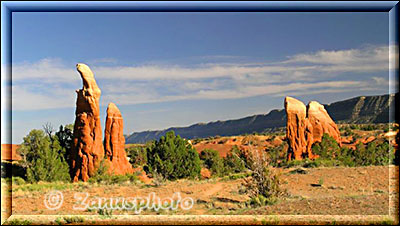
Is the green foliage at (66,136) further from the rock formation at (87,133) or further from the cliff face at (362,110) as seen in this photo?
the cliff face at (362,110)

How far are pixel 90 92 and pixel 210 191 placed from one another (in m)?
12.6

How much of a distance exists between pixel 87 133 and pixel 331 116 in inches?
3031

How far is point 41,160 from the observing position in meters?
23.6

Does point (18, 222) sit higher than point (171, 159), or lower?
higher

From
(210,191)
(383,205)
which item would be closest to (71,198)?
(210,191)

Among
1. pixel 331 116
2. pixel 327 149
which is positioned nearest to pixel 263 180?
pixel 327 149

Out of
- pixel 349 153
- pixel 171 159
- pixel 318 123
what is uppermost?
pixel 318 123

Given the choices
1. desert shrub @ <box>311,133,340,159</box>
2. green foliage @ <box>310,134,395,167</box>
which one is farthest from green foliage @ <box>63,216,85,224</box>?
desert shrub @ <box>311,133,340,159</box>

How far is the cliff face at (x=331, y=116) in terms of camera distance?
76.1 m

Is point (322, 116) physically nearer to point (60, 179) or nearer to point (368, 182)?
point (368, 182)

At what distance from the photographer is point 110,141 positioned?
27.8 metres

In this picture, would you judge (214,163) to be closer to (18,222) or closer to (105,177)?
(105,177)

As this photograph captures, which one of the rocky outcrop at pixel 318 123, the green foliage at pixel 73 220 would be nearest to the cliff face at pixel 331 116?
the rocky outcrop at pixel 318 123

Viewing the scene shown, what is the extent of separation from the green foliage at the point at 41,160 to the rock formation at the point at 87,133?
0.90 meters
